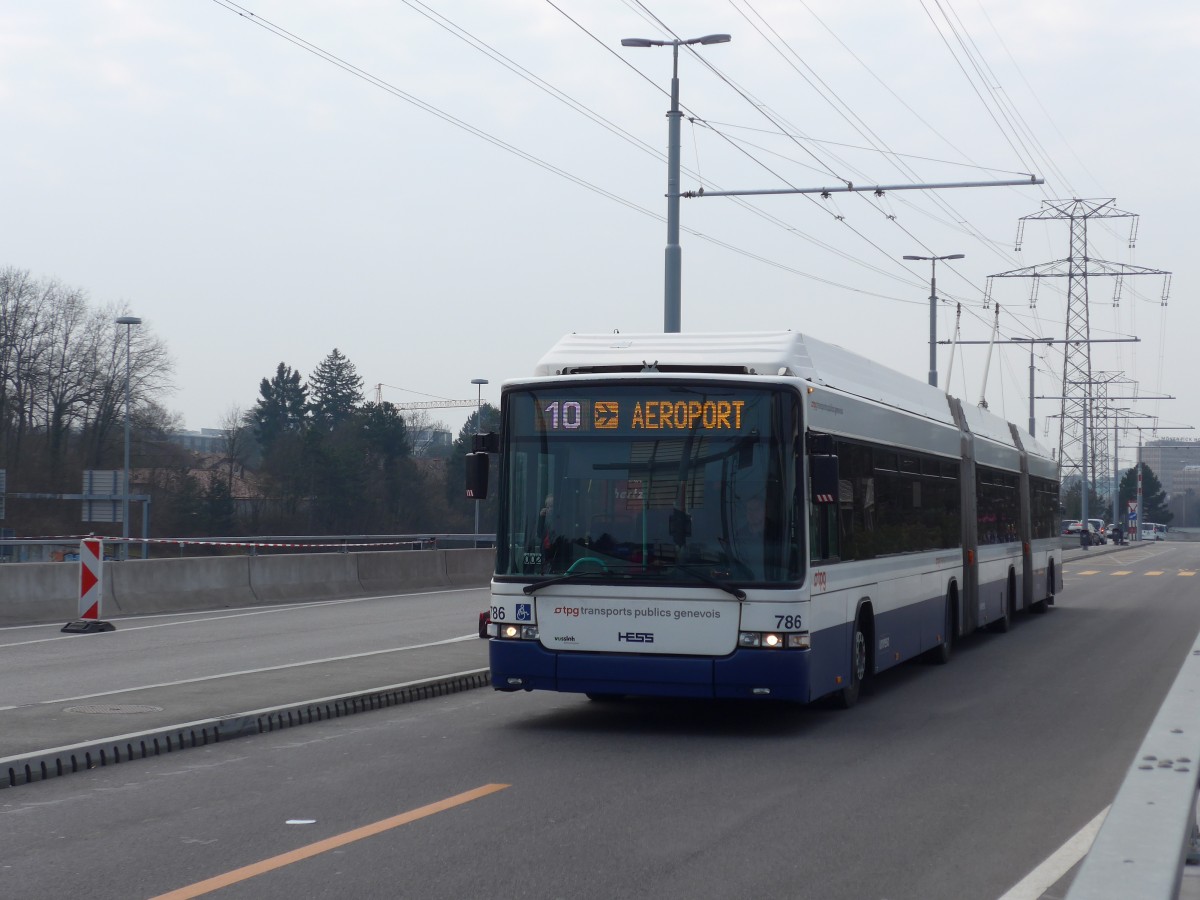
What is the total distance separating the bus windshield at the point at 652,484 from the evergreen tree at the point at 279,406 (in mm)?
114102

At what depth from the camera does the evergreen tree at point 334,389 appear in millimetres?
119375

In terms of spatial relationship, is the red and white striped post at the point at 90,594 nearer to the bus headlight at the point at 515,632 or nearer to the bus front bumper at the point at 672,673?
the bus headlight at the point at 515,632

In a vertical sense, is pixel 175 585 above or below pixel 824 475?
below

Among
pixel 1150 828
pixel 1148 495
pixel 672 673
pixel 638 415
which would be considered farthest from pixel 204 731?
pixel 1148 495

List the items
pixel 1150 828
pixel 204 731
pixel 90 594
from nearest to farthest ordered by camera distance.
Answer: pixel 1150 828 < pixel 204 731 < pixel 90 594

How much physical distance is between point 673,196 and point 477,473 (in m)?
11.4

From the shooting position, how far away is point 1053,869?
654 cm

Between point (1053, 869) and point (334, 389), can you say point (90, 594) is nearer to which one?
point (1053, 869)

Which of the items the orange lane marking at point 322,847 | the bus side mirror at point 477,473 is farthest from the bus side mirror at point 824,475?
the orange lane marking at point 322,847

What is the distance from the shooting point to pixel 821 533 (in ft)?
36.2

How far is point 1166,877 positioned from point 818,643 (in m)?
7.92

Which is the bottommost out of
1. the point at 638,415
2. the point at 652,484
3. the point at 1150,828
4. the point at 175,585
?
the point at 175,585

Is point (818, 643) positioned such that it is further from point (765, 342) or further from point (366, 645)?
point (366, 645)

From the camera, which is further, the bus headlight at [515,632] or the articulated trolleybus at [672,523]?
the bus headlight at [515,632]
